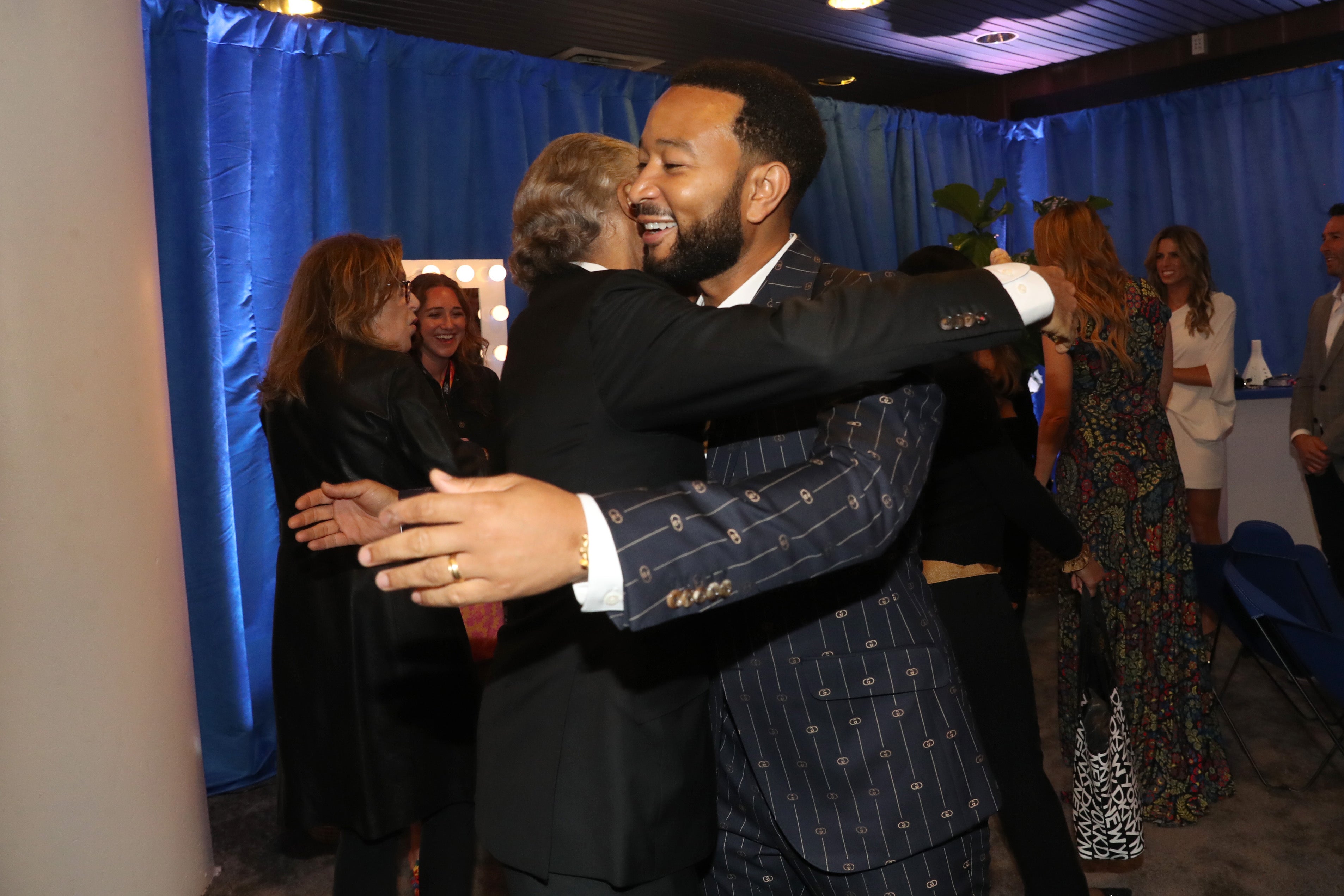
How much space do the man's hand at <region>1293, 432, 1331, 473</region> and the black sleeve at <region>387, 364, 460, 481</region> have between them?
12.7 ft

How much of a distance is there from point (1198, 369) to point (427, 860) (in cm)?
436

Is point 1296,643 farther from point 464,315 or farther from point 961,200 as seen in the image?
point 961,200

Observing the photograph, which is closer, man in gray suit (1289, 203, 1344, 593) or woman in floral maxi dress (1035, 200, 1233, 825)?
woman in floral maxi dress (1035, 200, 1233, 825)

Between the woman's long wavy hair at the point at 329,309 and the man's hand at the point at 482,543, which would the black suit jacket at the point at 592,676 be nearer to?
the man's hand at the point at 482,543

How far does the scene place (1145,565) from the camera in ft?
10.3

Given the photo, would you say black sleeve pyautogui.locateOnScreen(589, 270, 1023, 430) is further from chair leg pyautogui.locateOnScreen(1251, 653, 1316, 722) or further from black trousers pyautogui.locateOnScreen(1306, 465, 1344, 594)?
black trousers pyautogui.locateOnScreen(1306, 465, 1344, 594)

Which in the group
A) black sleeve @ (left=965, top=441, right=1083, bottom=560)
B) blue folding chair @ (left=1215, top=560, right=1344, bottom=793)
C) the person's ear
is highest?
the person's ear

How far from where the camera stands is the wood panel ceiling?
506 centimetres

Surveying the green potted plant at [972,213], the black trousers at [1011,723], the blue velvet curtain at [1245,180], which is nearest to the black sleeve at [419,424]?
the black trousers at [1011,723]

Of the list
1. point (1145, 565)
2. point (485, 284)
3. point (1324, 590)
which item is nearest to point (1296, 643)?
point (1145, 565)

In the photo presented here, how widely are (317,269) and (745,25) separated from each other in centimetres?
373

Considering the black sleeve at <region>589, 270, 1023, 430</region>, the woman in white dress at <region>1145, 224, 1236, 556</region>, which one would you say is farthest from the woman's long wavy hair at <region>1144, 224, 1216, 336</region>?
the black sleeve at <region>589, 270, 1023, 430</region>

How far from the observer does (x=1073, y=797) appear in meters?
2.68

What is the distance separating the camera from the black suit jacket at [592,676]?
4.16 ft
